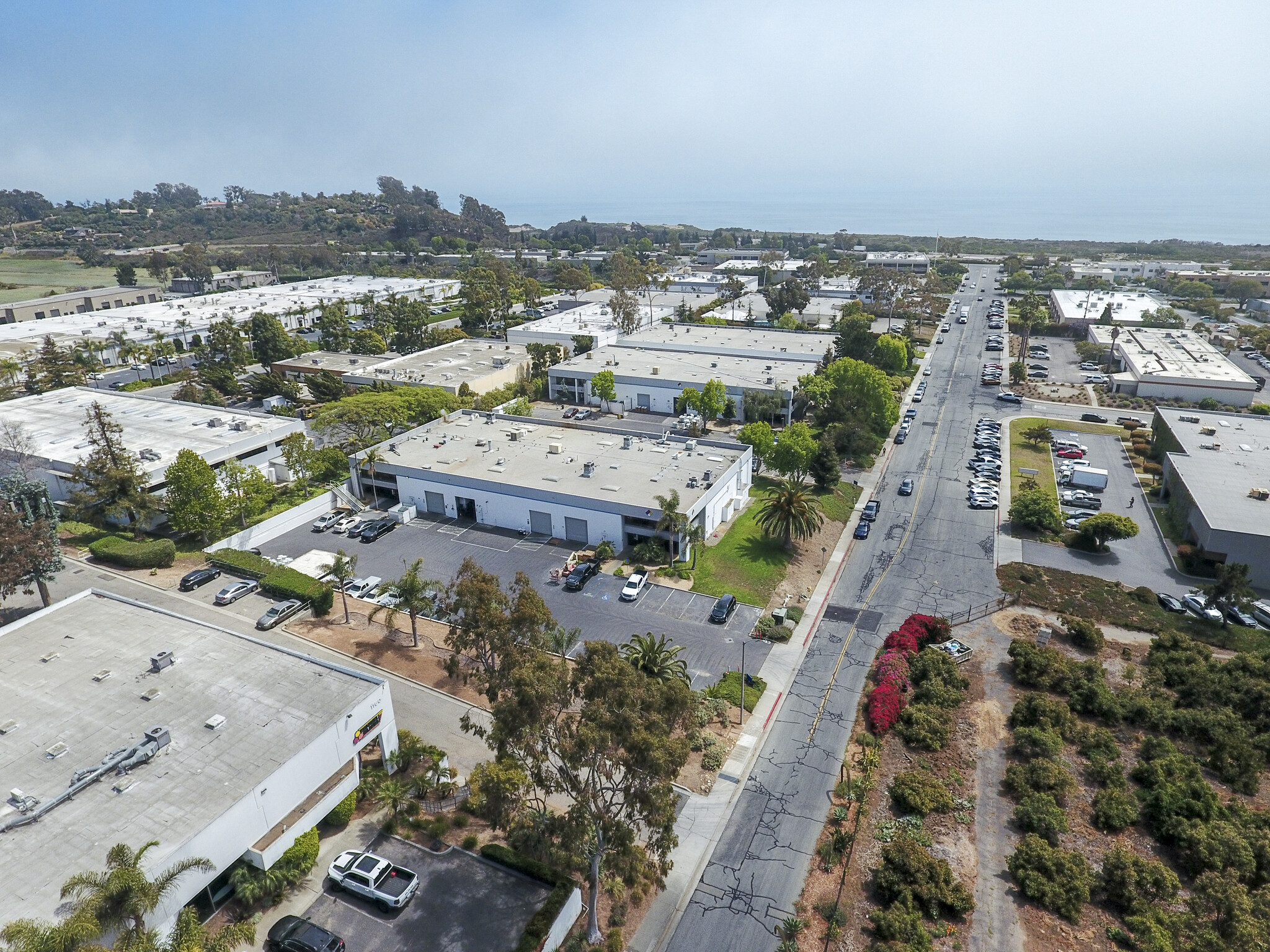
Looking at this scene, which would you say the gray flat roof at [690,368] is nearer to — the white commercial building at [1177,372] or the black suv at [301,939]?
the white commercial building at [1177,372]

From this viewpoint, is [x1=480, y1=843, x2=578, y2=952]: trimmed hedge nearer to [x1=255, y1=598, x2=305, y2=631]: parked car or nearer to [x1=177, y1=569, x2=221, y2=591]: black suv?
[x1=255, y1=598, x2=305, y2=631]: parked car

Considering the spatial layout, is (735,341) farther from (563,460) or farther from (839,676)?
(839,676)

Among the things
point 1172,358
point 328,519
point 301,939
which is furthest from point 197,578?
point 1172,358

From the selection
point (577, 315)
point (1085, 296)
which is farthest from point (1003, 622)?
point (1085, 296)

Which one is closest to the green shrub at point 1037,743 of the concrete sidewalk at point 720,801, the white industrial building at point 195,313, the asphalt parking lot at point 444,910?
the concrete sidewalk at point 720,801

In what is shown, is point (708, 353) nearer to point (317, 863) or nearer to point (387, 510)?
point (387, 510)

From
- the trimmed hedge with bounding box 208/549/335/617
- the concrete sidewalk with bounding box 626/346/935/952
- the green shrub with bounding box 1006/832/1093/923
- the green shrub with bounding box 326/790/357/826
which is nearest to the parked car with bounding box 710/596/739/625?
the concrete sidewalk with bounding box 626/346/935/952
